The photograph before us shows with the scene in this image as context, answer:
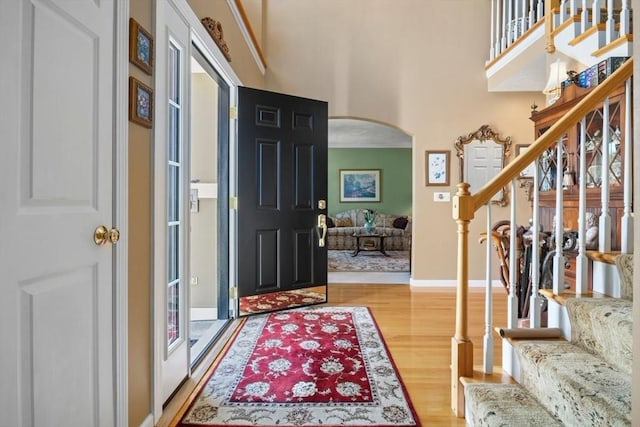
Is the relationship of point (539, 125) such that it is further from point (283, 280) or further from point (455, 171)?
point (283, 280)

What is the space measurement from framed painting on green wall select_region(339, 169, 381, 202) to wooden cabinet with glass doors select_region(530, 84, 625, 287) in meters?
6.63

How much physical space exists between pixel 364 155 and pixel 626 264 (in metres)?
8.48

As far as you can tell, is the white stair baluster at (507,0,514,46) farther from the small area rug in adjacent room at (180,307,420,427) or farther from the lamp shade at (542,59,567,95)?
the small area rug in adjacent room at (180,307,420,427)

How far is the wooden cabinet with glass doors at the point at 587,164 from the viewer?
2.18 m

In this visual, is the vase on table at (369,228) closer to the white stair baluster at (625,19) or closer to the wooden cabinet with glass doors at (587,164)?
the wooden cabinet with glass doors at (587,164)

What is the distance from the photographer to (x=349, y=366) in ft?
7.20

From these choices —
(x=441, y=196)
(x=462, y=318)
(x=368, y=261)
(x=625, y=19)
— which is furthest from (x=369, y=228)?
(x=462, y=318)

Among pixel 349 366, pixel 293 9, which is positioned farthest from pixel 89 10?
pixel 293 9

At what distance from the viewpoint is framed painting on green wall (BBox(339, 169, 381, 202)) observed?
9773mm

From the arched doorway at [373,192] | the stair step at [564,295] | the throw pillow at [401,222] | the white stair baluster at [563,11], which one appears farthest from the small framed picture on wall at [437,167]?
the throw pillow at [401,222]

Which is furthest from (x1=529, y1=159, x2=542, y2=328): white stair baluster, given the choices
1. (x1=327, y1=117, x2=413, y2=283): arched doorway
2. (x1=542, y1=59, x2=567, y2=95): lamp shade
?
(x1=327, y1=117, x2=413, y2=283): arched doorway

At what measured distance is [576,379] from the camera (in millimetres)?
1239

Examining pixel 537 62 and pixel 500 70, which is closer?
pixel 537 62

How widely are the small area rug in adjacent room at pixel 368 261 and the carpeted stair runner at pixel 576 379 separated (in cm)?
422
